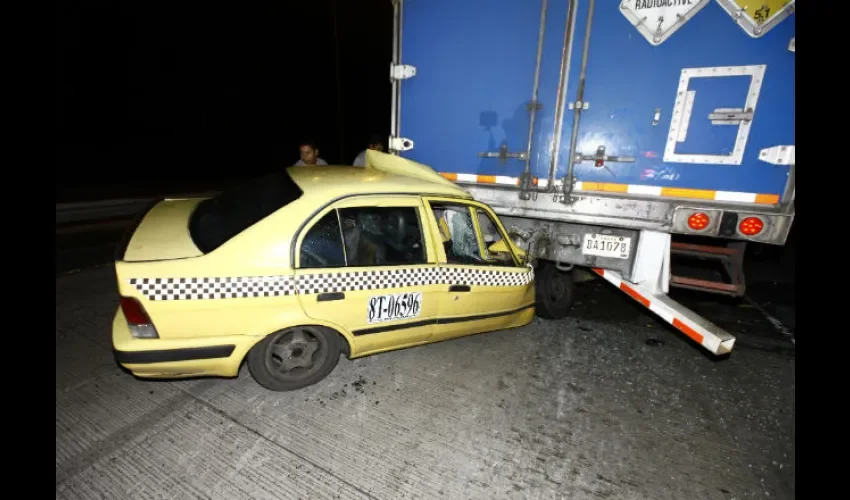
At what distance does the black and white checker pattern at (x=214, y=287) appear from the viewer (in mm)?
2291

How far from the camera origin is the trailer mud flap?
3158 millimetres

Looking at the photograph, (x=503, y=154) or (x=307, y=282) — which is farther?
(x=503, y=154)

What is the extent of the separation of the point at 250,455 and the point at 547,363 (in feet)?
8.66

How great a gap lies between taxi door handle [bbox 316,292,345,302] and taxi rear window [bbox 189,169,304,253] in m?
0.70

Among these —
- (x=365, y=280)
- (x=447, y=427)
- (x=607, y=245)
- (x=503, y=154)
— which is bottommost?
(x=447, y=427)

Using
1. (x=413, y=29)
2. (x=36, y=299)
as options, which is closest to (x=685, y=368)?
(x=413, y=29)

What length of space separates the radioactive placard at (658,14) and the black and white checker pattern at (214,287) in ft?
11.6

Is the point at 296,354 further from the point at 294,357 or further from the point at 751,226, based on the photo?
the point at 751,226

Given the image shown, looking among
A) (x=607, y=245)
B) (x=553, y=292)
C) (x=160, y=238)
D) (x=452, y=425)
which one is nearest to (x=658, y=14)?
(x=607, y=245)

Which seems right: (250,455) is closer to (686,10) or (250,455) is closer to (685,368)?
(685,368)

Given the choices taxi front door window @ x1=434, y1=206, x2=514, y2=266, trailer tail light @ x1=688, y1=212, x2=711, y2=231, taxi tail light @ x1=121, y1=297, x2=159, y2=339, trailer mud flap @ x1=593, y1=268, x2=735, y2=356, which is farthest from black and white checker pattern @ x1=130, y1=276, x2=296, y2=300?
trailer tail light @ x1=688, y1=212, x2=711, y2=231

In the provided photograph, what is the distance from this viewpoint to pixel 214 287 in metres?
2.42

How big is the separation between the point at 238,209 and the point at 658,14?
378 cm

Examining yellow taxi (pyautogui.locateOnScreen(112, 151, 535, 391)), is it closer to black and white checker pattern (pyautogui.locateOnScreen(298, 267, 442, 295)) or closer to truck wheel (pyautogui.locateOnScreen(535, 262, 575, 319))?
black and white checker pattern (pyautogui.locateOnScreen(298, 267, 442, 295))
